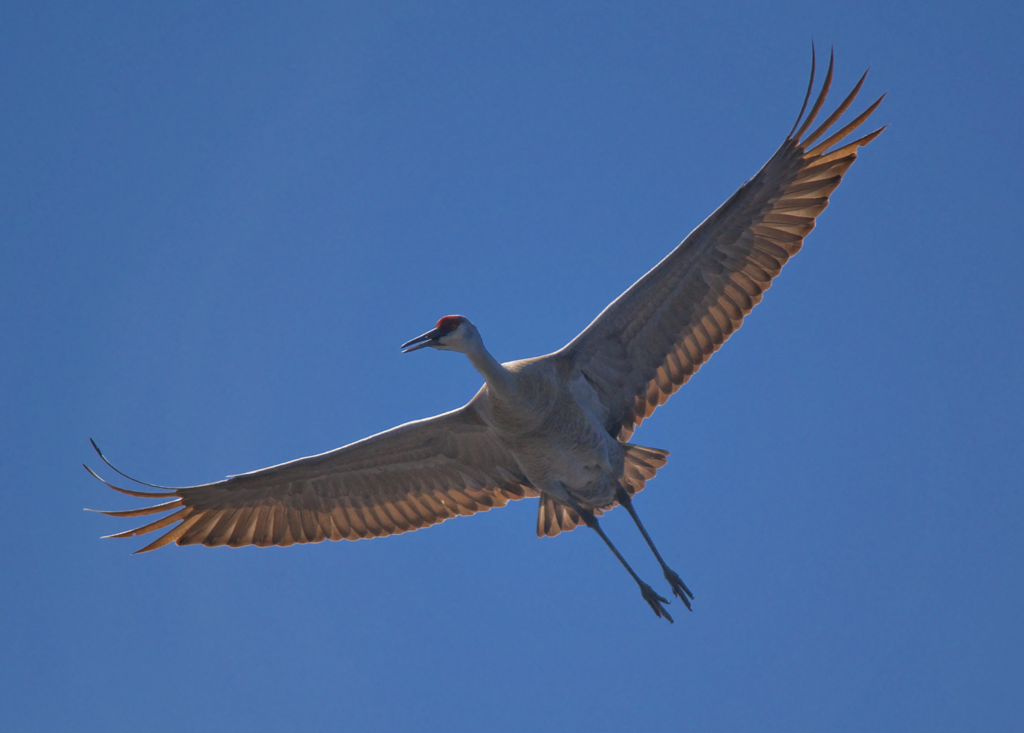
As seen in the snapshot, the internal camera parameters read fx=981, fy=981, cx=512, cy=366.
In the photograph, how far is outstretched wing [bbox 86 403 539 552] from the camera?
976 centimetres

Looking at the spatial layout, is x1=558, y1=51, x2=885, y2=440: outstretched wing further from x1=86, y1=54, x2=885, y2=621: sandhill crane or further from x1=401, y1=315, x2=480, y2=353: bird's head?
x1=401, y1=315, x2=480, y2=353: bird's head

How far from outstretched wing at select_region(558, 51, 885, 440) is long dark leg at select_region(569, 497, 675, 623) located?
855mm

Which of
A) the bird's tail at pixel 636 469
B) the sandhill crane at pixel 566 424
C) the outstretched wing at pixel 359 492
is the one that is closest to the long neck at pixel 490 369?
the sandhill crane at pixel 566 424

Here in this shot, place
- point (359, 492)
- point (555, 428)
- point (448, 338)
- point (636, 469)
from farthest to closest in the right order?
point (359, 492)
point (636, 469)
point (555, 428)
point (448, 338)

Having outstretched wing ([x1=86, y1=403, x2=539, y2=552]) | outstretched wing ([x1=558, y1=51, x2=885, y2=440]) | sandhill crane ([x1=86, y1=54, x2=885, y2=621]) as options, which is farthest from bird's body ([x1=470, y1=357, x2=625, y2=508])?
outstretched wing ([x1=86, y1=403, x2=539, y2=552])

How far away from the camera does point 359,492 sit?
10.3m

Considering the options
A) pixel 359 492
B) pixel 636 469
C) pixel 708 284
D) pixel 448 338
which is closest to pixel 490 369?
pixel 448 338

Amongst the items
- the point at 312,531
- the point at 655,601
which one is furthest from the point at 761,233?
the point at 312,531

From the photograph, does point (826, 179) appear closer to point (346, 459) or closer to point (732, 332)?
point (732, 332)

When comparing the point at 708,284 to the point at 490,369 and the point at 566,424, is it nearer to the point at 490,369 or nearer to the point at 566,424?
the point at 566,424

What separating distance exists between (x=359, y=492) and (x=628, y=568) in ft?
9.50

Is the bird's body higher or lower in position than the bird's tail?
higher

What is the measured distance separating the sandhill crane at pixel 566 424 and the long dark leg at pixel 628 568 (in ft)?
0.04

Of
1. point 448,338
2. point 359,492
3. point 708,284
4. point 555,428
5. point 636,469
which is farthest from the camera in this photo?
point 359,492
